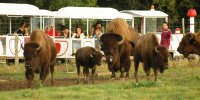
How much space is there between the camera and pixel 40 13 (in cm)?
3778

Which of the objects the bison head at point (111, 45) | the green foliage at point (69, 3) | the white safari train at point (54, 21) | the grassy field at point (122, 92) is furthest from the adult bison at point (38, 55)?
the green foliage at point (69, 3)

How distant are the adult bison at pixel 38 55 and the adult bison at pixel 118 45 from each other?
1.93 m

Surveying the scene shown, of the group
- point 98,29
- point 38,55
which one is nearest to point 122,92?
point 38,55

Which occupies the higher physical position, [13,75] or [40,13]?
[40,13]

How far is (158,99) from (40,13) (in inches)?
856

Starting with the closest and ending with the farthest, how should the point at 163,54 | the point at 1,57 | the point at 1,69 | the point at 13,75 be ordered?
the point at 163,54 < the point at 13,75 < the point at 1,69 < the point at 1,57

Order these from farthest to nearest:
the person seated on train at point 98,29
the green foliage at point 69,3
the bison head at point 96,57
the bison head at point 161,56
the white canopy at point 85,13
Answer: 1. the green foliage at point 69,3
2. the white canopy at point 85,13
3. the person seated on train at point 98,29
4. the bison head at point 96,57
5. the bison head at point 161,56

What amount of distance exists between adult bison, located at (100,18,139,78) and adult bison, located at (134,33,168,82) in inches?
42.2

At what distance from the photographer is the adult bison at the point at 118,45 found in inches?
952

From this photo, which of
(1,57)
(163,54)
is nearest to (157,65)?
(163,54)

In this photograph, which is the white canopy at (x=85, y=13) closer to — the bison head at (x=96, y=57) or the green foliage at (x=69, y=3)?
the bison head at (x=96, y=57)

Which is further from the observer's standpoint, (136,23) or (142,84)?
(136,23)

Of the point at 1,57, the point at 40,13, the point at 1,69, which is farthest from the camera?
the point at 40,13

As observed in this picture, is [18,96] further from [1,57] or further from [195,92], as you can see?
[1,57]
